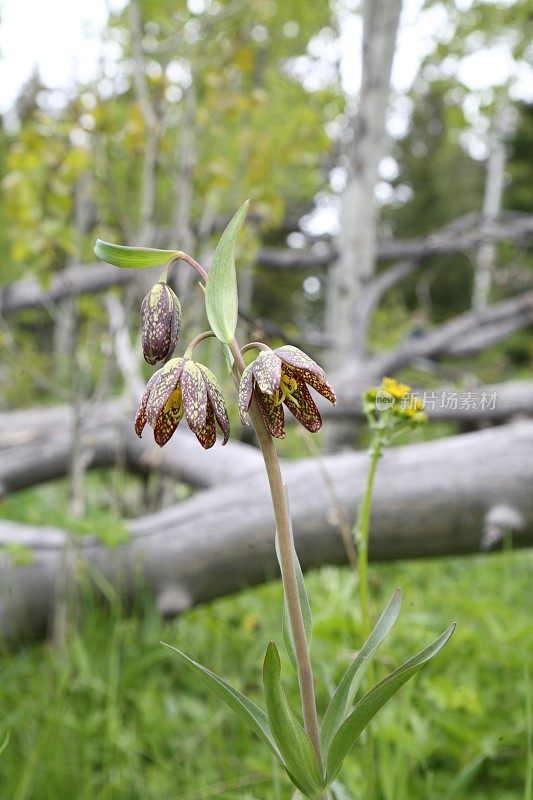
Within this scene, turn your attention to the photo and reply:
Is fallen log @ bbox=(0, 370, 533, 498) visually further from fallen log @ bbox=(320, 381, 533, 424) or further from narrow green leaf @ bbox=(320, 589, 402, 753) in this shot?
narrow green leaf @ bbox=(320, 589, 402, 753)

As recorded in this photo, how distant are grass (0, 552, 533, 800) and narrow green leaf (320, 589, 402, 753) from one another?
286mm

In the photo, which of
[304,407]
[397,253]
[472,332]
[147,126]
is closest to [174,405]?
[304,407]

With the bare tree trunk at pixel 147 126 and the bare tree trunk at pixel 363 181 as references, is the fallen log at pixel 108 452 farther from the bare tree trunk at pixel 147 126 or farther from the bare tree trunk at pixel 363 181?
the bare tree trunk at pixel 363 181

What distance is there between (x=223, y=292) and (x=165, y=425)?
0.49 ft

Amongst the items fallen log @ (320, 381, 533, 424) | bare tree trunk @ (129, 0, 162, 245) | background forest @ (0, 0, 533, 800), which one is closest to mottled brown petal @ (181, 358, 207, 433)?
background forest @ (0, 0, 533, 800)

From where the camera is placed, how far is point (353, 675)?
67 cm

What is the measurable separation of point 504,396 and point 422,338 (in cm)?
96

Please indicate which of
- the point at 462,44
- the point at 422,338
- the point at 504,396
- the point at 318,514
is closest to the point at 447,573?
the point at 504,396

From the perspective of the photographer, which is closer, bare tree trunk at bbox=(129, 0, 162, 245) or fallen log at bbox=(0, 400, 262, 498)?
bare tree trunk at bbox=(129, 0, 162, 245)

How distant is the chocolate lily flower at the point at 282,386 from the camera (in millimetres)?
559

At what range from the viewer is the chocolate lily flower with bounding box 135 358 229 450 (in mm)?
598

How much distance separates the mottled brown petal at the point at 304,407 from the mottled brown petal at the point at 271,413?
1 centimetres

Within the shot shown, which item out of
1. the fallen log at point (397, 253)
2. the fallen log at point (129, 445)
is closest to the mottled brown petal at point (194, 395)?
the fallen log at point (129, 445)

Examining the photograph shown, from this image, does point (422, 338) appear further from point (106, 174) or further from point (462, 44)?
point (462, 44)
